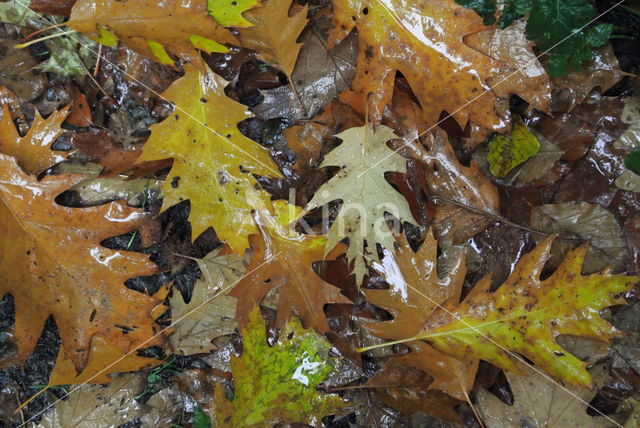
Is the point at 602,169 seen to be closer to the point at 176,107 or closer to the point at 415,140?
the point at 415,140

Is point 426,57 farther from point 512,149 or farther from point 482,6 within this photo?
point 512,149

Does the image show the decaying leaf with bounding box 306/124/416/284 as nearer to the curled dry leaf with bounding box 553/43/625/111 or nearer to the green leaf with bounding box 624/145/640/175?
the curled dry leaf with bounding box 553/43/625/111

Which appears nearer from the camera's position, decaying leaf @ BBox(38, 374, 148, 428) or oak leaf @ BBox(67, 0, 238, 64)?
oak leaf @ BBox(67, 0, 238, 64)

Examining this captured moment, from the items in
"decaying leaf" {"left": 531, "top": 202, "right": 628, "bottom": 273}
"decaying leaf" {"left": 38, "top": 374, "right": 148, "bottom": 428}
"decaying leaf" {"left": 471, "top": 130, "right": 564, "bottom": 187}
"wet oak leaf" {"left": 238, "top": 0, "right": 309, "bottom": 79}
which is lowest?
"decaying leaf" {"left": 38, "top": 374, "right": 148, "bottom": 428}

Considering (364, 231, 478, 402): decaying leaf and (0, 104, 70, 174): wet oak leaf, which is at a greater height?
(0, 104, 70, 174): wet oak leaf

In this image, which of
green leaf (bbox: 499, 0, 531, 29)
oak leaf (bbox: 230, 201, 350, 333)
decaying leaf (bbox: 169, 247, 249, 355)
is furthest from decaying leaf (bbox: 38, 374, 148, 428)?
green leaf (bbox: 499, 0, 531, 29)

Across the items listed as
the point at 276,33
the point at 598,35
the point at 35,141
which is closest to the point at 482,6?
the point at 598,35

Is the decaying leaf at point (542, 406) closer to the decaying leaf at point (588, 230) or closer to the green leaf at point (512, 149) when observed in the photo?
the decaying leaf at point (588, 230)
